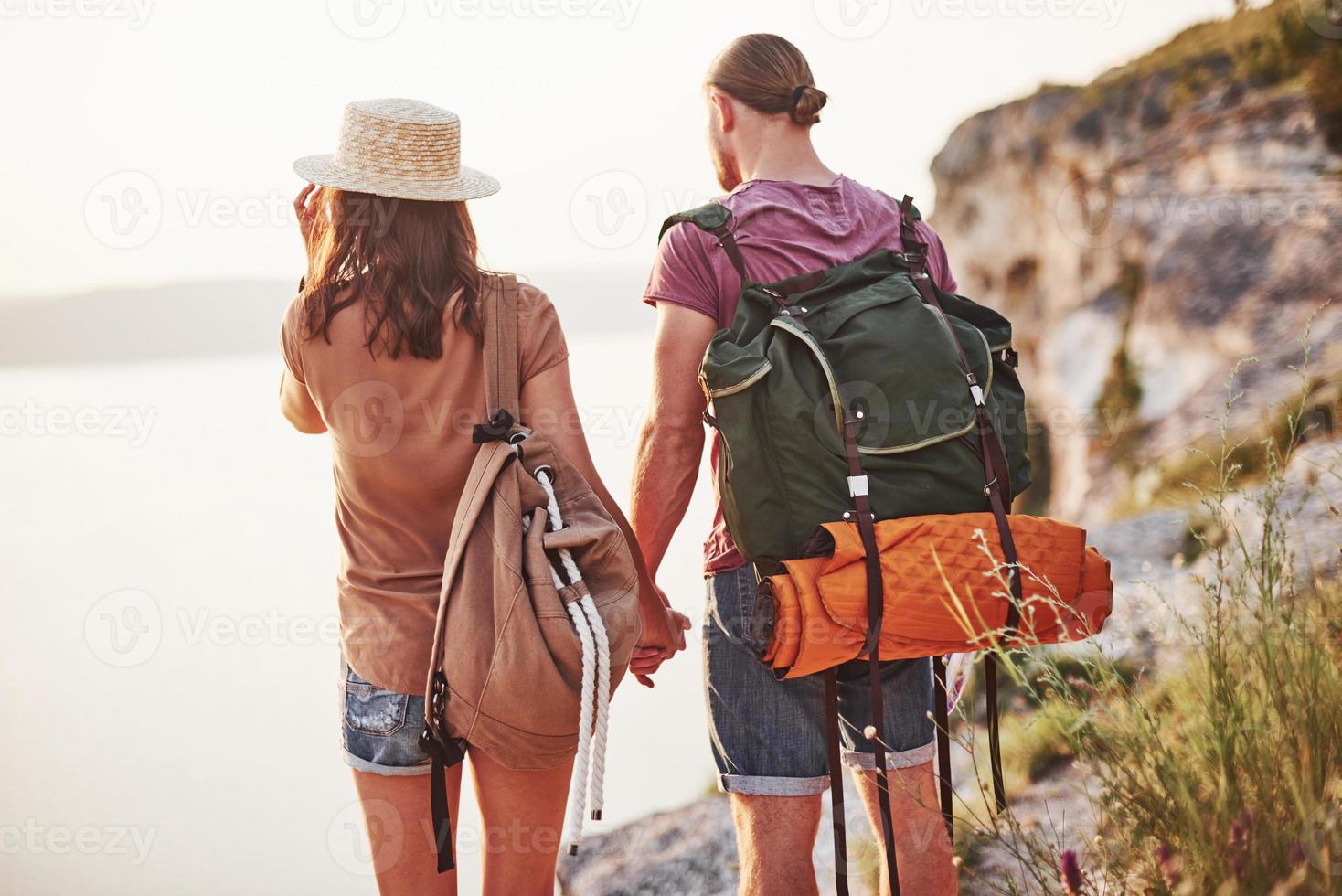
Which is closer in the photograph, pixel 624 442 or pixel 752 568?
pixel 752 568

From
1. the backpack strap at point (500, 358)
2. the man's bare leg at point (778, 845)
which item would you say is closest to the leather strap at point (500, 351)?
the backpack strap at point (500, 358)

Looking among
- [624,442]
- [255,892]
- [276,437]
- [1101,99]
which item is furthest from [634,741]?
[276,437]

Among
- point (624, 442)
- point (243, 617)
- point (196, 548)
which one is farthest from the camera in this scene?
point (624, 442)

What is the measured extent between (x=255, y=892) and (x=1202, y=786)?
3.44 meters

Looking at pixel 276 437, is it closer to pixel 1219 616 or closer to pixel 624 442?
pixel 624 442

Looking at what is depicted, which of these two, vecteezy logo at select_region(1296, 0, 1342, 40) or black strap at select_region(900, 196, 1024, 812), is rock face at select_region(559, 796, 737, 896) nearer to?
black strap at select_region(900, 196, 1024, 812)

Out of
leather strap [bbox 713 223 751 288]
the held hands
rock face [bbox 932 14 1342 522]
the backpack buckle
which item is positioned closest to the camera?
the backpack buckle

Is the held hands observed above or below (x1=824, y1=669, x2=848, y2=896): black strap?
above

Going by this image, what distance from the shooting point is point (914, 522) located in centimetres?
190

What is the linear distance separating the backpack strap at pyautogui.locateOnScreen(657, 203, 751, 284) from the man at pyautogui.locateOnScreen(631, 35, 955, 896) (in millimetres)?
19

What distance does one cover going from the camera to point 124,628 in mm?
6562

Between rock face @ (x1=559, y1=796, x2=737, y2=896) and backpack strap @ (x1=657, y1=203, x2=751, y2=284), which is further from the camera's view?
rock face @ (x1=559, y1=796, x2=737, y2=896)

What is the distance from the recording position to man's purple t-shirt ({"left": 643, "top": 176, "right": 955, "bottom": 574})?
2074 mm

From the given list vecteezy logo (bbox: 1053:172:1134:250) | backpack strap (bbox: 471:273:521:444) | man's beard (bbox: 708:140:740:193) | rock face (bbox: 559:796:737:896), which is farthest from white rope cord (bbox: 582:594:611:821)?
vecteezy logo (bbox: 1053:172:1134:250)
